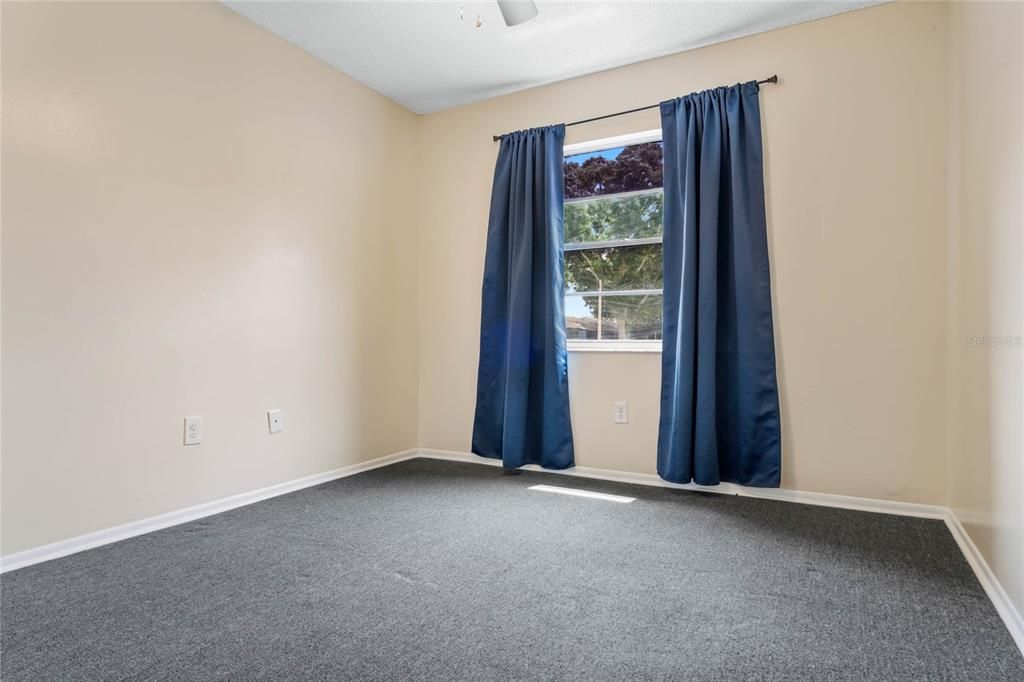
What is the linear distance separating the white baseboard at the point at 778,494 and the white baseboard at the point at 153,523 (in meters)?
1.10

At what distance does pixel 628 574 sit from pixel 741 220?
1.79 metres

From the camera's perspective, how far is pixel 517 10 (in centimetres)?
225

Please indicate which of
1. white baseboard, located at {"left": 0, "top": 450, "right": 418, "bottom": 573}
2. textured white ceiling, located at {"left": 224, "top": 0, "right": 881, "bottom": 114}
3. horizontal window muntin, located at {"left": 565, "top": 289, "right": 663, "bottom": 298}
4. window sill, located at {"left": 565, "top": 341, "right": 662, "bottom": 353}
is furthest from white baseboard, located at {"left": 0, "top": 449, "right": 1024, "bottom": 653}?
textured white ceiling, located at {"left": 224, "top": 0, "right": 881, "bottom": 114}

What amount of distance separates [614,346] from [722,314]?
0.64 meters

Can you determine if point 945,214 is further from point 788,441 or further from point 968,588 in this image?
point 968,588

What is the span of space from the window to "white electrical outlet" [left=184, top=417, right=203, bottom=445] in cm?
194

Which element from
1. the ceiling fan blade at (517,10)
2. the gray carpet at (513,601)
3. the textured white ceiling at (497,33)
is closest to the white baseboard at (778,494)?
the gray carpet at (513,601)

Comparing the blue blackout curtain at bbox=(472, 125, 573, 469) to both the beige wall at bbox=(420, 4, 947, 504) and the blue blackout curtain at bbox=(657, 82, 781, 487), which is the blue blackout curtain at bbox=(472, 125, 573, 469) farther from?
the blue blackout curtain at bbox=(657, 82, 781, 487)

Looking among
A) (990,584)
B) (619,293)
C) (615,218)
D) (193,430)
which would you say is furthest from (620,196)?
(193,430)

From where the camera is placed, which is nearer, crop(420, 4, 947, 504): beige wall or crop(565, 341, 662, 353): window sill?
crop(420, 4, 947, 504): beige wall

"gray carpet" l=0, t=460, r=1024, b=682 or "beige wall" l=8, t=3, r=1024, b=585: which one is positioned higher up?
"beige wall" l=8, t=3, r=1024, b=585

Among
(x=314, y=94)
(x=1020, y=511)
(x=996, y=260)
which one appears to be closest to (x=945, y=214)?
(x=996, y=260)

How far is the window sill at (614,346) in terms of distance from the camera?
3031 millimetres

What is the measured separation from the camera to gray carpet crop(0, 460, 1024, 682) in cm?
126
